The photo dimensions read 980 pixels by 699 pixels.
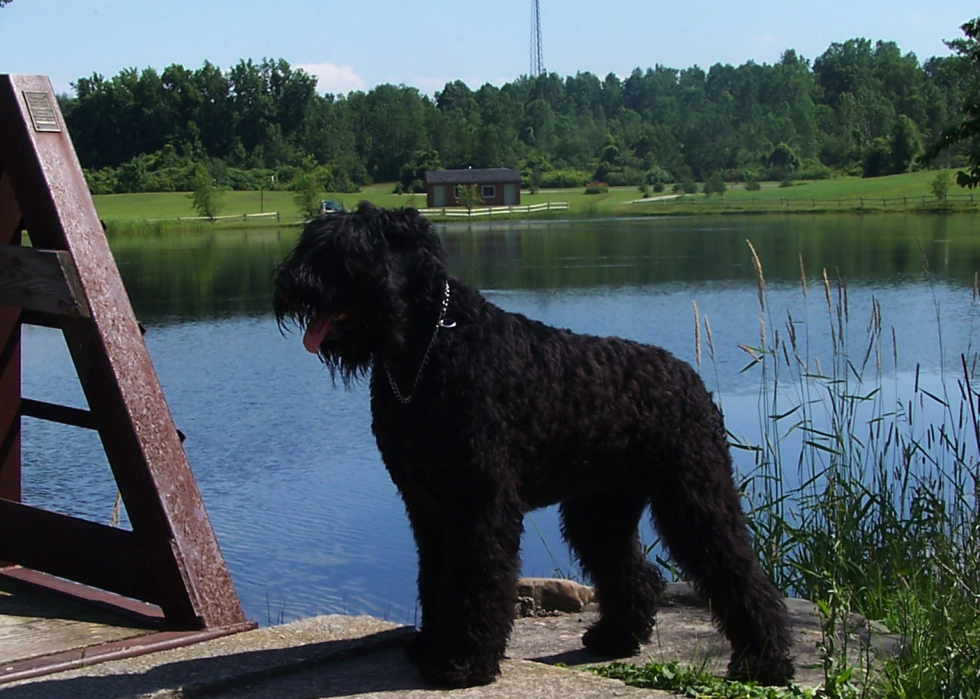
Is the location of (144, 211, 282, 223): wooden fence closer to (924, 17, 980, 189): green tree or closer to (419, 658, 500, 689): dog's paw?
(924, 17, 980, 189): green tree

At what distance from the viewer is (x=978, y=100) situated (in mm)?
7770

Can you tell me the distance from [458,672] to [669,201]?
76.5 meters

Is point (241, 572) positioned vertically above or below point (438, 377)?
below

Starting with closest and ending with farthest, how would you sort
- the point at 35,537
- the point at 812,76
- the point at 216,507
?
the point at 35,537 < the point at 216,507 < the point at 812,76

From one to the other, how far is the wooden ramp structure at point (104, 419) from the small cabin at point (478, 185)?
7265 cm

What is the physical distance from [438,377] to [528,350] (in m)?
0.39

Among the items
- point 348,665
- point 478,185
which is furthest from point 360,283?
point 478,185

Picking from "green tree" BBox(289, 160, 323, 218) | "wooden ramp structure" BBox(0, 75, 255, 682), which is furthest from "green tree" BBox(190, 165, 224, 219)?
"wooden ramp structure" BBox(0, 75, 255, 682)

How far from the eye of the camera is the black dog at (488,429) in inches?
161

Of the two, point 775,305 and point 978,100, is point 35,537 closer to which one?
point 978,100

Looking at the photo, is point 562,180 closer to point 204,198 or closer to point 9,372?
point 204,198

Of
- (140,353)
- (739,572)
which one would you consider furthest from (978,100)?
(140,353)

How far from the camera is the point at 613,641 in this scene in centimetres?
482

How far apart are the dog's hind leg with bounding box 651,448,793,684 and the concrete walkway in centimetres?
19
